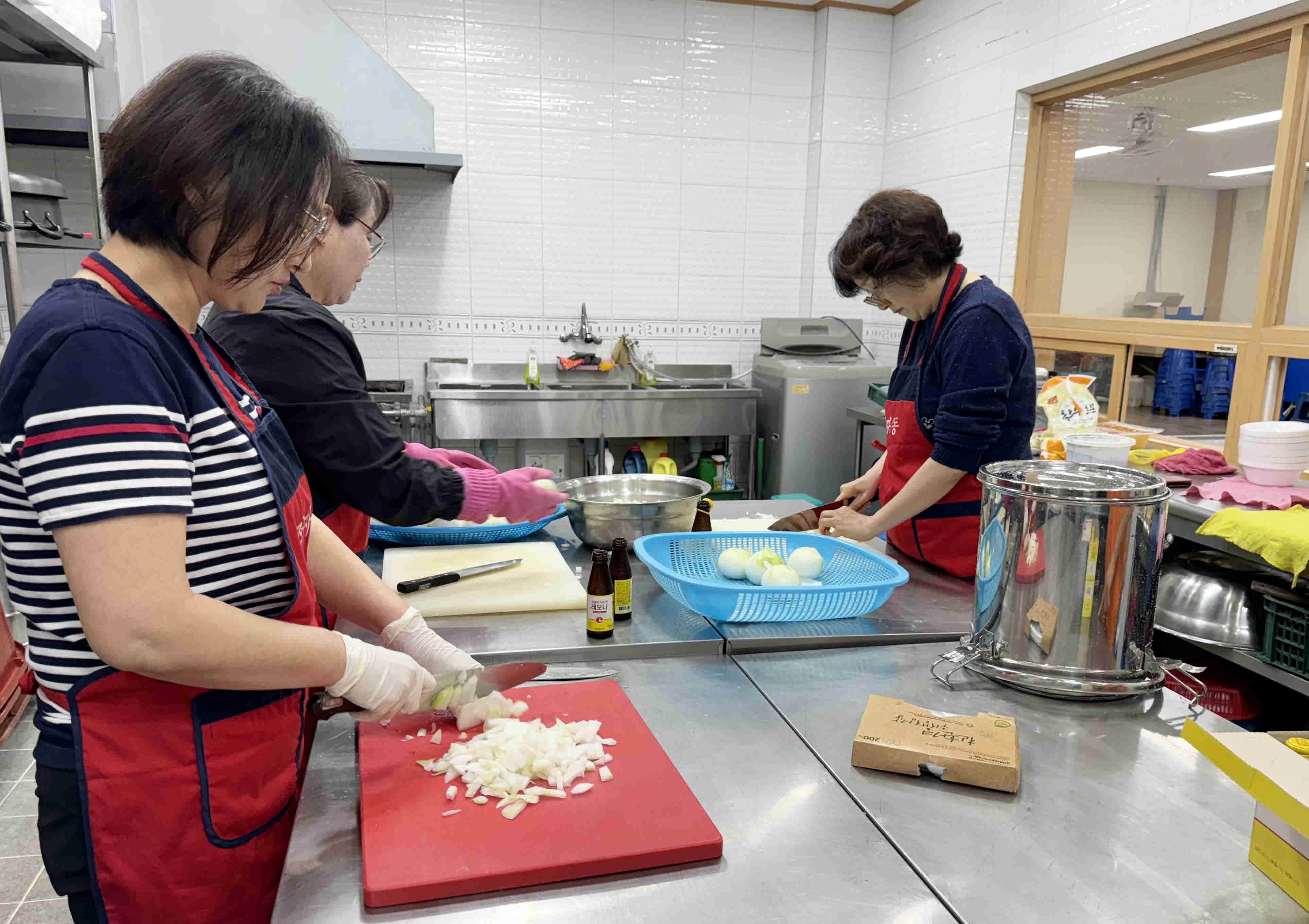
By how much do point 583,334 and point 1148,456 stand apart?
9.71 feet

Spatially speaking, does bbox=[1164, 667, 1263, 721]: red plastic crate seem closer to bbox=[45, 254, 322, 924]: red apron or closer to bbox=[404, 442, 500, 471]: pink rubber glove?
bbox=[404, 442, 500, 471]: pink rubber glove

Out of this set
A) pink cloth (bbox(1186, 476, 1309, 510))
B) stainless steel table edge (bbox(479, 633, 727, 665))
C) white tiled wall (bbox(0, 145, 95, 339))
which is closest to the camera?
stainless steel table edge (bbox(479, 633, 727, 665))

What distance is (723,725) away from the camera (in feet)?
4.08

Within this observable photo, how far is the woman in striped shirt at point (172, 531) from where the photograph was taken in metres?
0.82

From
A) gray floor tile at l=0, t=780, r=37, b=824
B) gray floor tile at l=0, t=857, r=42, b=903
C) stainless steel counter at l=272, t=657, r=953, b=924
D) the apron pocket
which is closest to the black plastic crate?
stainless steel counter at l=272, t=657, r=953, b=924

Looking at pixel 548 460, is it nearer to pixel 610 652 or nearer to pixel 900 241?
pixel 900 241

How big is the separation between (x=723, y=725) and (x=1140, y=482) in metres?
0.71

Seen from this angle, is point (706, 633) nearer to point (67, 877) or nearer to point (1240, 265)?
point (67, 877)

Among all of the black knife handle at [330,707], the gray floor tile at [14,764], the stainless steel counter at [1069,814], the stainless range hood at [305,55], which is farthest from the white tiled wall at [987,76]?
the gray floor tile at [14,764]

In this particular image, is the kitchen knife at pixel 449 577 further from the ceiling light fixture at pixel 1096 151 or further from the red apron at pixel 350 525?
the ceiling light fixture at pixel 1096 151

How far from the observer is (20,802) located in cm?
252

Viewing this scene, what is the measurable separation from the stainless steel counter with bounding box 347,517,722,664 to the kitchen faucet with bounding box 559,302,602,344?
133 inches

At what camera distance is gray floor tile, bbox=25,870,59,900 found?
2.15 metres

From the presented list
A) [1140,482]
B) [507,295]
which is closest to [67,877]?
[1140,482]
